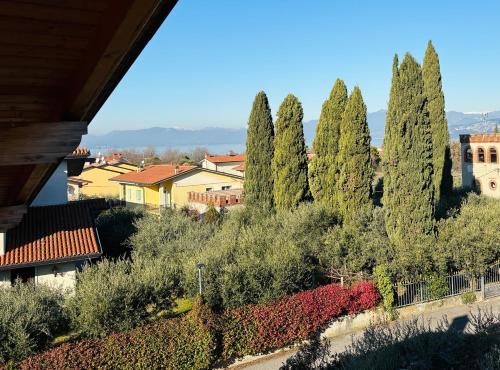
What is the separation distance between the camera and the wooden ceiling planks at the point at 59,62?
5.84 ft

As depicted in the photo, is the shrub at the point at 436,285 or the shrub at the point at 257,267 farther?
the shrub at the point at 436,285

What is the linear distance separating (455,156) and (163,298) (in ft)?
207

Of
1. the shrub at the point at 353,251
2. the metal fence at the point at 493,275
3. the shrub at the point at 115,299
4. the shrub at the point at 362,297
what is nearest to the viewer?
the shrub at the point at 115,299

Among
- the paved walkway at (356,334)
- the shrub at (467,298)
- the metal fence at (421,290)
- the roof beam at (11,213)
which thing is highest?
the roof beam at (11,213)

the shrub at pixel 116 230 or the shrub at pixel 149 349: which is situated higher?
the shrub at pixel 116 230

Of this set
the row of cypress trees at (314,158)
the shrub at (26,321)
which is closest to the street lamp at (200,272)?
the shrub at (26,321)

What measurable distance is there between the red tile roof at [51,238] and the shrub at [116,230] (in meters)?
3.27

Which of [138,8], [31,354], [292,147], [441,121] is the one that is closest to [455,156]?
[441,121]

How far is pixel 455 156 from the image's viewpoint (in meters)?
64.5

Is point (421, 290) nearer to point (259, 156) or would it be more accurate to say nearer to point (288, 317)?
point (288, 317)

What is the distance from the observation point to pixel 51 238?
16328 millimetres

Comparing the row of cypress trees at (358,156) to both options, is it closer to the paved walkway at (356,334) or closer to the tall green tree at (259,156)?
the tall green tree at (259,156)

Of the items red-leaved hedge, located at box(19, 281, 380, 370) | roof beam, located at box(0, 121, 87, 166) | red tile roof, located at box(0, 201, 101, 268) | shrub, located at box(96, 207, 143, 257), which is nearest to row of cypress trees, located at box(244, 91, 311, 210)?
shrub, located at box(96, 207, 143, 257)

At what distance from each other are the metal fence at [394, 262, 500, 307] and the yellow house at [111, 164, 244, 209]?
23426 millimetres
